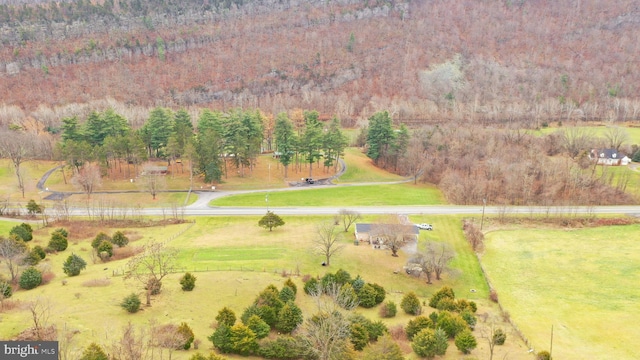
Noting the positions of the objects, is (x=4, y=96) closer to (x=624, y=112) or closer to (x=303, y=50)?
(x=303, y=50)

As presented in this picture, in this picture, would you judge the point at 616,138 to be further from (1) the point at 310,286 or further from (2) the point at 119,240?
(2) the point at 119,240

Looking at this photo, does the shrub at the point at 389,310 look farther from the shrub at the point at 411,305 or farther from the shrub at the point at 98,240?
the shrub at the point at 98,240

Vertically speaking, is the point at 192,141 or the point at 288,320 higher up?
the point at 192,141

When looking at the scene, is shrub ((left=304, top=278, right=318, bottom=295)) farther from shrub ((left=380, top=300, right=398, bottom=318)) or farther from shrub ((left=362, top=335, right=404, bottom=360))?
shrub ((left=362, top=335, right=404, bottom=360))

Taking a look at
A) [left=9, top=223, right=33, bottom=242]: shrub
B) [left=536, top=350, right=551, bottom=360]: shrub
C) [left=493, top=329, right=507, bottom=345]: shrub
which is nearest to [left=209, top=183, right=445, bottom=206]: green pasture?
[left=9, top=223, right=33, bottom=242]: shrub

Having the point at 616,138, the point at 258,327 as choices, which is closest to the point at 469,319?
the point at 258,327

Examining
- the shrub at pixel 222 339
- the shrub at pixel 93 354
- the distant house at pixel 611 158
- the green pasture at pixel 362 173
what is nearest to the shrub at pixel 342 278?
the shrub at pixel 222 339

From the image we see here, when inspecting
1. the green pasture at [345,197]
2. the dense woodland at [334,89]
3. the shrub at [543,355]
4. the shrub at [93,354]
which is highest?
the dense woodland at [334,89]
